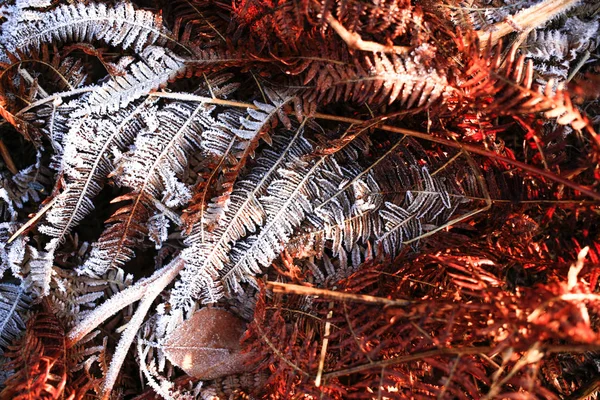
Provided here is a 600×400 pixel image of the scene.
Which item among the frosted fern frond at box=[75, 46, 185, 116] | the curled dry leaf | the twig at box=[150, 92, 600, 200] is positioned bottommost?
the curled dry leaf

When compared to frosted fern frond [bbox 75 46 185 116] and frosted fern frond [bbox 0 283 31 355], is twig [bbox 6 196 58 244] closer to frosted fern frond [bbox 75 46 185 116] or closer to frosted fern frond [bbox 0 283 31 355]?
frosted fern frond [bbox 0 283 31 355]

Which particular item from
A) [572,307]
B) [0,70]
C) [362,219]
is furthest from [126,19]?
[572,307]

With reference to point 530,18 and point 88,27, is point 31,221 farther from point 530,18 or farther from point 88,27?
point 530,18

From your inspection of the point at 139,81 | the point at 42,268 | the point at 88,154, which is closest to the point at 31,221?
the point at 42,268

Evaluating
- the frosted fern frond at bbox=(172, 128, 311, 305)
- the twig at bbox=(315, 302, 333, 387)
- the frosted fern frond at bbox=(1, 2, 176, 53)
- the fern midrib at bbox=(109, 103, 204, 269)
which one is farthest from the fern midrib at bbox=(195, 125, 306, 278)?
the frosted fern frond at bbox=(1, 2, 176, 53)

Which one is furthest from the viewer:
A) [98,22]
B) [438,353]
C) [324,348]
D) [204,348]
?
[204,348]

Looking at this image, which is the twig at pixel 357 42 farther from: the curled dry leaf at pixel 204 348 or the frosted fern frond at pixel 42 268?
the frosted fern frond at pixel 42 268
